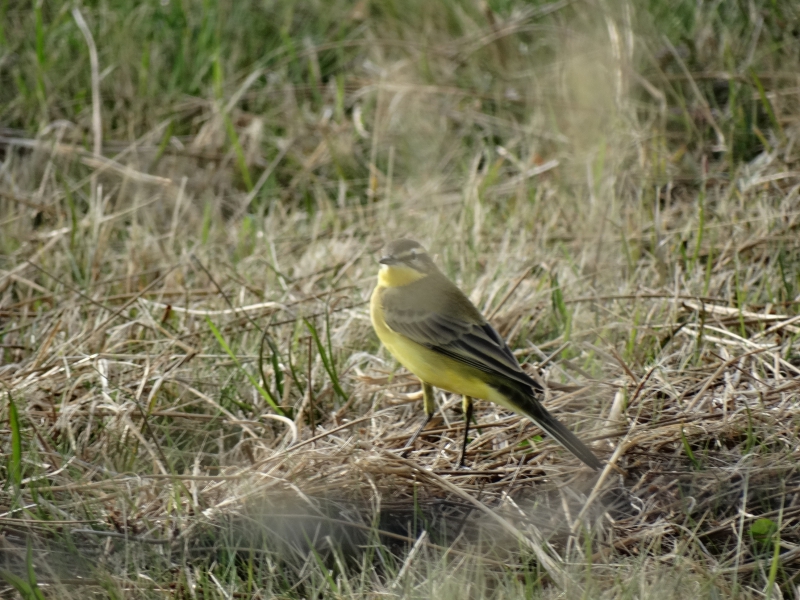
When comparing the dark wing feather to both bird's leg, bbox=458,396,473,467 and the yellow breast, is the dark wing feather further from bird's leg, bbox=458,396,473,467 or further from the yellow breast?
bird's leg, bbox=458,396,473,467

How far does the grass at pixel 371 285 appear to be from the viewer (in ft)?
11.6

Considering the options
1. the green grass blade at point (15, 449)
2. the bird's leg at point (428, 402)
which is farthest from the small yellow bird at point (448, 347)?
the green grass blade at point (15, 449)

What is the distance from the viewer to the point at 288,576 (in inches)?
138

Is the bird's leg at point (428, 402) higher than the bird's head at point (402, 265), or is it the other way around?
the bird's head at point (402, 265)

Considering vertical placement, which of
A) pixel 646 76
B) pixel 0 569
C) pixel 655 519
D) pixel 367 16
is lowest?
pixel 655 519

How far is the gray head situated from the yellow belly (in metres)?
0.49

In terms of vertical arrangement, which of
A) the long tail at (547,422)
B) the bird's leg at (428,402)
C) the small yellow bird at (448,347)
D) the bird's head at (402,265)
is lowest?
the bird's leg at (428,402)

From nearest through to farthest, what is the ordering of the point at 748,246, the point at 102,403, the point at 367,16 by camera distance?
the point at 102,403 → the point at 748,246 → the point at 367,16

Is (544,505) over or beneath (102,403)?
beneath

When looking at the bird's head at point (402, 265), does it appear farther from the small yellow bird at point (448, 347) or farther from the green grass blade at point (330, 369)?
the green grass blade at point (330, 369)

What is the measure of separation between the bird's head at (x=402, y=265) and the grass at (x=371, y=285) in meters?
0.38

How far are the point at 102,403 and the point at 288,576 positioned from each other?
1.44 meters

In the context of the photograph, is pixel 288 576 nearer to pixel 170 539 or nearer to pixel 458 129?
pixel 170 539

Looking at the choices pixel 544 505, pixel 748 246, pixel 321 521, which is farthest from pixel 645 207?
pixel 321 521
